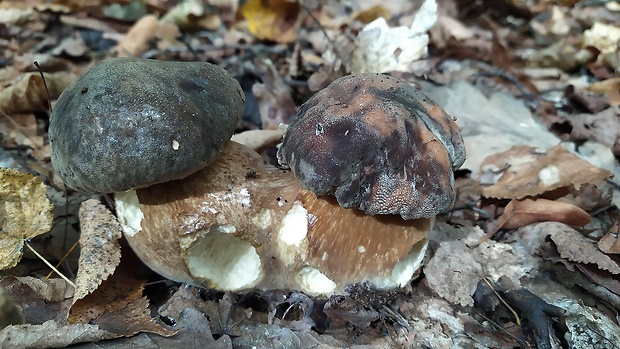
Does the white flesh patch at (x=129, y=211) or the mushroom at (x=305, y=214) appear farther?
the white flesh patch at (x=129, y=211)

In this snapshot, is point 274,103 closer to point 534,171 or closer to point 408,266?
point 408,266

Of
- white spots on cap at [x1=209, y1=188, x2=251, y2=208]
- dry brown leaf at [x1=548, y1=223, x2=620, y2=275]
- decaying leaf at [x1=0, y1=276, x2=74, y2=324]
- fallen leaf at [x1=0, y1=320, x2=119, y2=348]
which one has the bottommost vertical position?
dry brown leaf at [x1=548, y1=223, x2=620, y2=275]

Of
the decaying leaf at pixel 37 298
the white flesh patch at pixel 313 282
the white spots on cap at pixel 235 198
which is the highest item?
the white spots on cap at pixel 235 198

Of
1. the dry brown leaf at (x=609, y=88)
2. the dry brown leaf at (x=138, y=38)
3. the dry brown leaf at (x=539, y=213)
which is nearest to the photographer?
the dry brown leaf at (x=539, y=213)

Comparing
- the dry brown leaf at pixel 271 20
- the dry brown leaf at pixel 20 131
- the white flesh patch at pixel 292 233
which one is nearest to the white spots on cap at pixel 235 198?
the white flesh patch at pixel 292 233

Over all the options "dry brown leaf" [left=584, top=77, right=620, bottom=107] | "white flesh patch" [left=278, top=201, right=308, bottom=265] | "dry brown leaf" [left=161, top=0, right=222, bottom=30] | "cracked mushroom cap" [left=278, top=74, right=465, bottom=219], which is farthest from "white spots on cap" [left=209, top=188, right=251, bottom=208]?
"dry brown leaf" [left=161, top=0, right=222, bottom=30]

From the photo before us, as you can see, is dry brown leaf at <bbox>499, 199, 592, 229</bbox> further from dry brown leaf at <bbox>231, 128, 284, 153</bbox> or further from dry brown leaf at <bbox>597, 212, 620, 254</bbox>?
dry brown leaf at <bbox>231, 128, 284, 153</bbox>

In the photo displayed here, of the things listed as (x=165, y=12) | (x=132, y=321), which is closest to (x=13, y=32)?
(x=165, y=12)

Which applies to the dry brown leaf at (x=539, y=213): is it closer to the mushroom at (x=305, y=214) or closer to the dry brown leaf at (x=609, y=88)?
the mushroom at (x=305, y=214)
